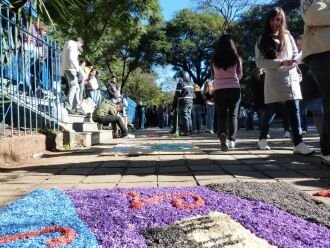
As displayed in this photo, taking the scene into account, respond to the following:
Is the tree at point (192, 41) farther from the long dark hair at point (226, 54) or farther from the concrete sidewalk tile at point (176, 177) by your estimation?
→ the concrete sidewalk tile at point (176, 177)

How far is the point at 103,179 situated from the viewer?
436cm

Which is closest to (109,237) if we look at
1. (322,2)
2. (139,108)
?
(322,2)

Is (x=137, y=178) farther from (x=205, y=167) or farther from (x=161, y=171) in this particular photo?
(x=205, y=167)

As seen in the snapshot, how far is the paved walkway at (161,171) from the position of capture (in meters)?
3.99

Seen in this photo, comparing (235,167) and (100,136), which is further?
(100,136)

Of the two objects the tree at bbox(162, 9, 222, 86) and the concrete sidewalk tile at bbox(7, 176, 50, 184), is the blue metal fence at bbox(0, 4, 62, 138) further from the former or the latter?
the tree at bbox(162, 9, 222, 86)

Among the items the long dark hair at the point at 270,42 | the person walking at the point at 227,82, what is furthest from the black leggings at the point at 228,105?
the long dark hair at the point at 270,42

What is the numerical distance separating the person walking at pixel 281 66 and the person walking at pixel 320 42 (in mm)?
1254

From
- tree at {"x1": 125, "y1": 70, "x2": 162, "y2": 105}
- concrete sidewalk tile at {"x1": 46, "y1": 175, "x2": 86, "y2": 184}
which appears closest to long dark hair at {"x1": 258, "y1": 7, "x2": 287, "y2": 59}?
concrete sidewalk tile at {"x1": 46, "y1": 175, "x2": 86, "y2": 184}

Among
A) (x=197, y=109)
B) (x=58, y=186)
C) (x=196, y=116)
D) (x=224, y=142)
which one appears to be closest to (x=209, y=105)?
(x=197, y=109)

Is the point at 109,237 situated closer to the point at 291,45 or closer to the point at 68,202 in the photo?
the point at 68,202

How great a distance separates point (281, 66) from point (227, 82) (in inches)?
48.7

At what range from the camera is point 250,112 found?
691 inches

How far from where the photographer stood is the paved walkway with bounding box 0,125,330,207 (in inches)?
157
